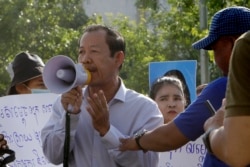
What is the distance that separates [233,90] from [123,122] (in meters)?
2.00

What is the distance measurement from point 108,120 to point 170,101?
7.92 feet

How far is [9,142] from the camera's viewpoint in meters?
6.16

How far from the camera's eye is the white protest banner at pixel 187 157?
6199mm

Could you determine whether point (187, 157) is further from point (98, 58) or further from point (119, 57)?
point (98, 58)

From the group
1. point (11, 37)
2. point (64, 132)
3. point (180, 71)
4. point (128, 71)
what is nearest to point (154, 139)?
point (64, 132)

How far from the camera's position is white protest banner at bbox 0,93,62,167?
20.2ft

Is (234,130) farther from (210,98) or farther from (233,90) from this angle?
(210,98)

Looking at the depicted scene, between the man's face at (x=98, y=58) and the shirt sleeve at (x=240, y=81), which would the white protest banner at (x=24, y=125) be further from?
the shirt sleeve at (x=240, y=81)

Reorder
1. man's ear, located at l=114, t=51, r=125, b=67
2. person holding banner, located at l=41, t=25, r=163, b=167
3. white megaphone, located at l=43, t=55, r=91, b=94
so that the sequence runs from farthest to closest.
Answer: man's ear, located at l=114, t=51, r=125, b=67 < person holding banner, located at l=41, t=25, r=163, b=167 < white megaphone, located at l=43, t=55, r=91, b=94

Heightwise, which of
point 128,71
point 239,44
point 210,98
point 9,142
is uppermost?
point 239,44

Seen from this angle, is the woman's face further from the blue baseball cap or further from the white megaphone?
the blue baseball cap

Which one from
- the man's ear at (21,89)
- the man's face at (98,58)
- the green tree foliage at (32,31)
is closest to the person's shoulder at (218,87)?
the man's face at (98,58)

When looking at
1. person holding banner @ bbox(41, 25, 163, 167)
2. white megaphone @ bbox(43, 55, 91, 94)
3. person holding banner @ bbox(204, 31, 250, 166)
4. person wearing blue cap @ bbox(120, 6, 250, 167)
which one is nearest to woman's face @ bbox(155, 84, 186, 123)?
person holding banner @ bbox(41, 25, 163, 167)

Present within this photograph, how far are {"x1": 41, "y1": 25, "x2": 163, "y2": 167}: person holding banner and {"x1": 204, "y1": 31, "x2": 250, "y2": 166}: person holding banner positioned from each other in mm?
1696
